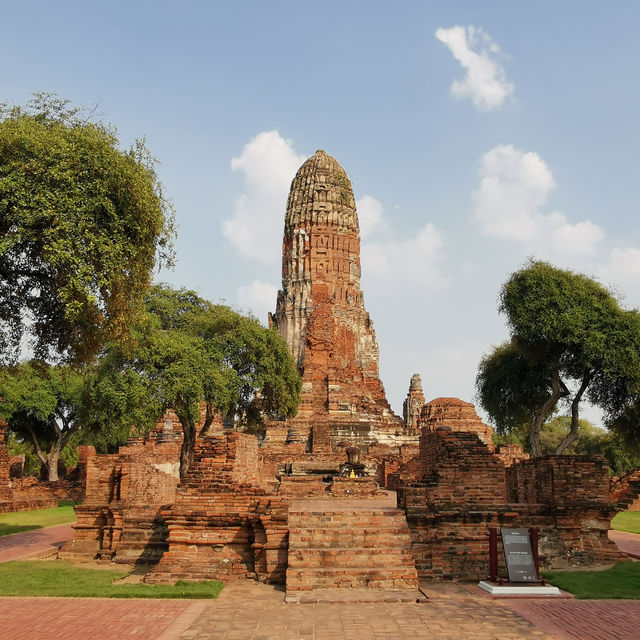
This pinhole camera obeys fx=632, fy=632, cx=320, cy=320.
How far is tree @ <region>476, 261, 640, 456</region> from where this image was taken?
20.9 metres

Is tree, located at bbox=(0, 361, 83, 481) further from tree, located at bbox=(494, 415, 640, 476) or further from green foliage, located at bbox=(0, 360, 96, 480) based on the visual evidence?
tree, located at bbox=(494, 415, 640, 476)

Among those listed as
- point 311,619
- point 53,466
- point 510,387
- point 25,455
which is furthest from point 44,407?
point 311,619

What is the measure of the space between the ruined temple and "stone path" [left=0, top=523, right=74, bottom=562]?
17.5 metres

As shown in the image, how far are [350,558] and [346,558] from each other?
0.06 metres

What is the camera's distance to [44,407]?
32.9 meters

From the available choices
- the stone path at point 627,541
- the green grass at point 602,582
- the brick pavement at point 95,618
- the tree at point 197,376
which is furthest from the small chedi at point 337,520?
the tree at point 197,376

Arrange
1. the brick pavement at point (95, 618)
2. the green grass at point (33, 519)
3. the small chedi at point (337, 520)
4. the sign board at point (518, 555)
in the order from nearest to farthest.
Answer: the brick pavement at point (95, 618) → the sign board at point (518, 555) → the small chedi at point (337, 520) → the green grass at point (33, 519)

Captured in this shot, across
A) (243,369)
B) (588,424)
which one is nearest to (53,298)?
(243,369)

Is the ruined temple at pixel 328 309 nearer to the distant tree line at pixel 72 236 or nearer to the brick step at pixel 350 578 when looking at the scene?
the distant tree line at pixel 72 236

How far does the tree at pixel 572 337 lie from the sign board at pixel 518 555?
12.4 m

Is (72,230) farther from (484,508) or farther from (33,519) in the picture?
(33,519)

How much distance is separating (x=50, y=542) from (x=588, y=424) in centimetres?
5896

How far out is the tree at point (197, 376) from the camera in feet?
63.1

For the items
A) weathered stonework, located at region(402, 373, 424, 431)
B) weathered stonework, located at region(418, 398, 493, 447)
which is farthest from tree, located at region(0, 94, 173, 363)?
weathered stonework, located at region(402, 373, 424, 431)
